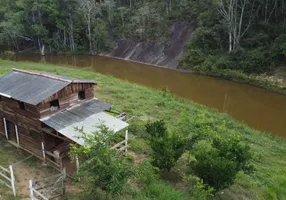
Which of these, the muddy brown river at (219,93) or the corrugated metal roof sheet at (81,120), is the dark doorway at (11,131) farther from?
the muddy brown river at (219,93)

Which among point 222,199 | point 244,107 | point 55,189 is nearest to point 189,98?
point 244,107

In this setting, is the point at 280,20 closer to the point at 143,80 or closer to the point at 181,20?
the point at 181,20

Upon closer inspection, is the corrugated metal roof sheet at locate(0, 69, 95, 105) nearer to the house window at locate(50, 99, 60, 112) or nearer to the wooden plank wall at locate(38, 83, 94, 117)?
the wooden plank wall at locate(38, 83, 94, 117)

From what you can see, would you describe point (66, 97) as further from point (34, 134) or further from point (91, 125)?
point (34, 134)

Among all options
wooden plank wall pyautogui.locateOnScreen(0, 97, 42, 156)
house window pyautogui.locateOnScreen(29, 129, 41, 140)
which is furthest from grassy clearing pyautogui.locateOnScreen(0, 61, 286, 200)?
wooden plank wall pyautogui.locateOnScreen(0, 97, 42, 156)

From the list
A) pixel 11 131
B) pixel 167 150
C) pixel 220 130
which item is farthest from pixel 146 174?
pixel 11 131
